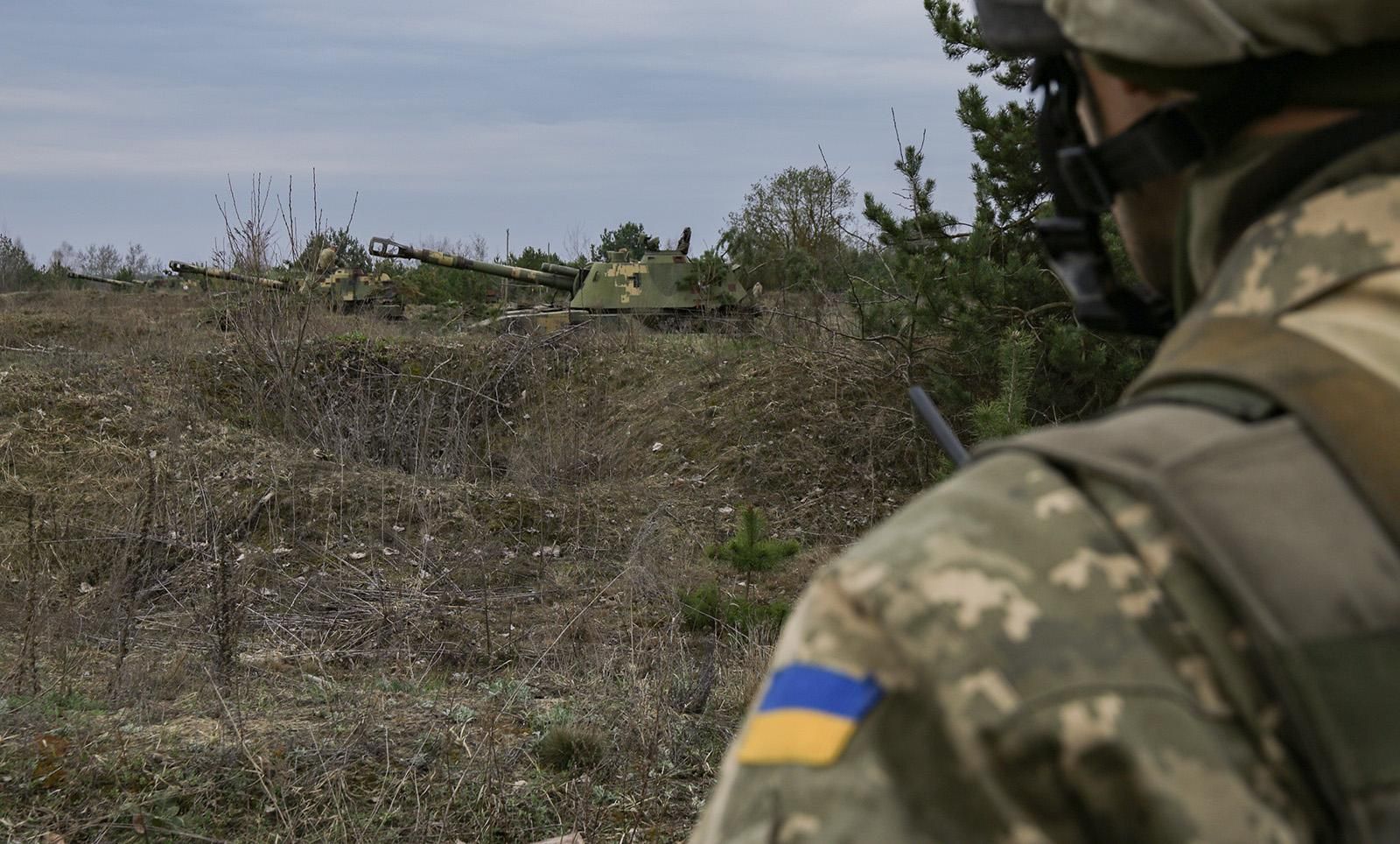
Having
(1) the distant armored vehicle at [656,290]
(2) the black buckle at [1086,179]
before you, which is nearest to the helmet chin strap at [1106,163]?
(2) the black buckle at [1086,179]

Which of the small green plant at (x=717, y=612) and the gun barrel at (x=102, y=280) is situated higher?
the gun barrel at (x=102, y=280)

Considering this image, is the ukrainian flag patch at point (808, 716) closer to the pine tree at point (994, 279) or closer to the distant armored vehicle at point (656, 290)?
the pine tree at point (994, 279)

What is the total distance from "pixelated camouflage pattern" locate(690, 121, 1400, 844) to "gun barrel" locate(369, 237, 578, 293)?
17.4 meters

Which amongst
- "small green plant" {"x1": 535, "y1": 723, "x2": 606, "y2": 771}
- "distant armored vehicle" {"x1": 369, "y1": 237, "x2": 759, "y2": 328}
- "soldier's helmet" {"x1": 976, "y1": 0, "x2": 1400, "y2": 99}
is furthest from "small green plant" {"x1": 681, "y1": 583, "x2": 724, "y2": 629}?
"distant armored vehicle" {"x1": 369, "y1": 237, "x2": 759, "y2": 328}

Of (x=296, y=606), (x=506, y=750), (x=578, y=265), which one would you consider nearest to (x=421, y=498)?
(x=296, y=606)

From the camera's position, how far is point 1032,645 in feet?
2.23

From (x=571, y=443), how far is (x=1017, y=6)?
34.6 ft

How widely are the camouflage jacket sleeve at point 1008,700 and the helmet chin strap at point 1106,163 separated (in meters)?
0.32

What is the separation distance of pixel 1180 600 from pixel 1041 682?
9 cm

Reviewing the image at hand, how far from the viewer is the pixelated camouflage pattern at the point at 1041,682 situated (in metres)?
0.66

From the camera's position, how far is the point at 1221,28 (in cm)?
81

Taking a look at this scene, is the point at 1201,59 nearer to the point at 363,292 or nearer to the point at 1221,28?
the point at 1221,28

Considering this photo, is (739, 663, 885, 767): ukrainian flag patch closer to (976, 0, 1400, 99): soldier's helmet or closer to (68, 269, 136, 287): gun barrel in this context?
(976, 0, 1400, 99): soldier's helmet

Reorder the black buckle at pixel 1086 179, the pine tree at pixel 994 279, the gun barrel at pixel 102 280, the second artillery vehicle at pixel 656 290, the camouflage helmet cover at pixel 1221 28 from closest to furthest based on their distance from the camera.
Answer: the camouflage helmet cover at pixel 1221 28 → the black buckle at pixel 1086 179 → the pine tree at pixel 994 279 → the second artillery vehicle at pixel 656 290 → the gun barrel at pixel 102 280
